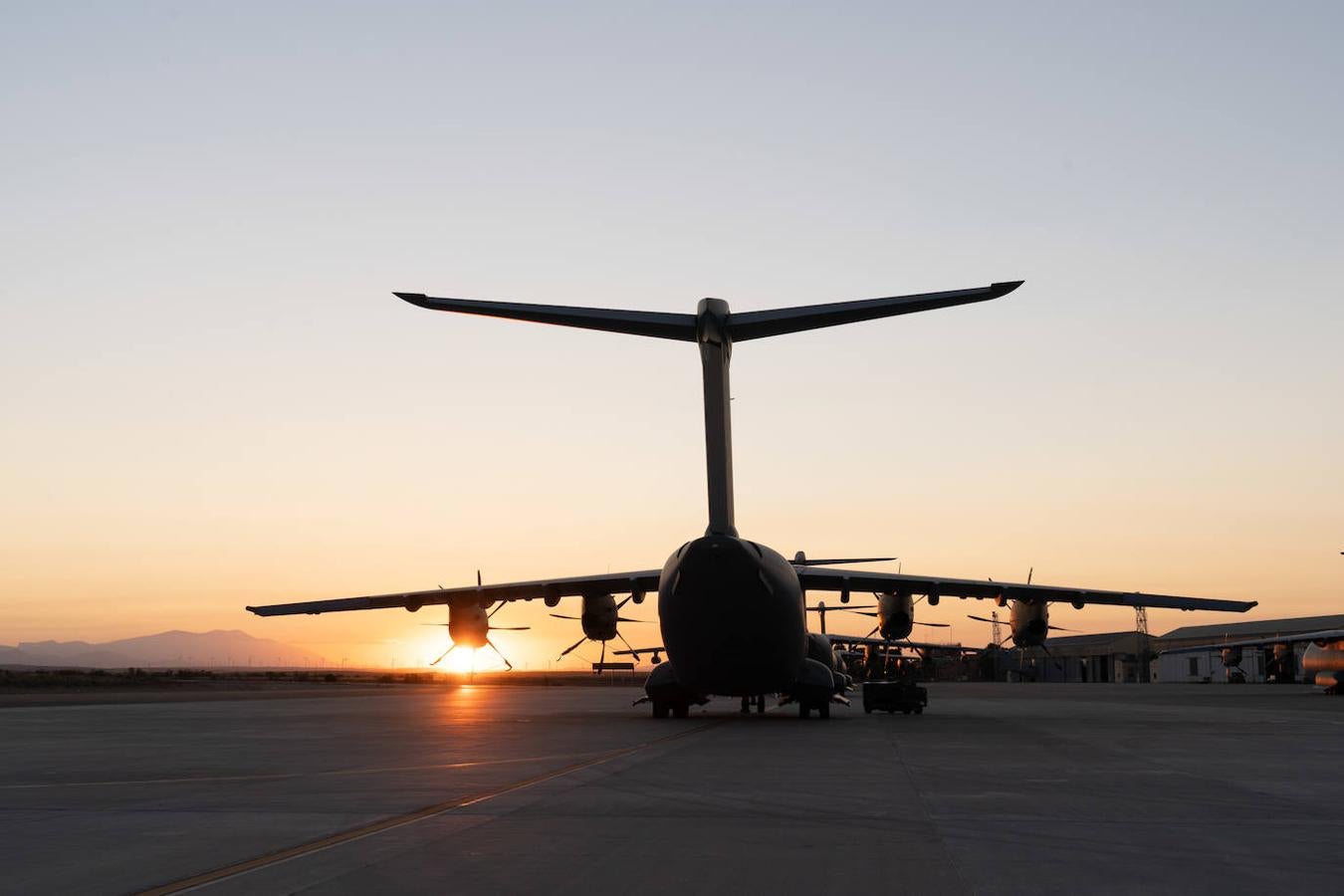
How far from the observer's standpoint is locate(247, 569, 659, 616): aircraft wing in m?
35.5

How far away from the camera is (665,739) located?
2512 centimetres

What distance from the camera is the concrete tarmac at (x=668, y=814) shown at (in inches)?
351

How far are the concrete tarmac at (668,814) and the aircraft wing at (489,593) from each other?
32.9 feet

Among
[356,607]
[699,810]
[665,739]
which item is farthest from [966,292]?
[356,607]

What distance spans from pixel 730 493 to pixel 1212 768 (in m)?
12.6

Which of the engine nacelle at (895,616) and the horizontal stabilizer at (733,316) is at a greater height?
the horizontal stabilizer at (733,316)

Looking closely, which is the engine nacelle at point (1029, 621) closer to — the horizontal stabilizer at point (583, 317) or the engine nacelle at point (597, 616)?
the engine nacelle at point (597, 616)

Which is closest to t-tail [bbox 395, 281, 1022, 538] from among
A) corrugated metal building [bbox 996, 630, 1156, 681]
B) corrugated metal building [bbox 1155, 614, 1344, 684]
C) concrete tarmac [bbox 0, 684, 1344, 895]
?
concrete tarmac [bbox 0, 684, 1344, 895]

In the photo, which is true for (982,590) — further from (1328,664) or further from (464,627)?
(1328,664)

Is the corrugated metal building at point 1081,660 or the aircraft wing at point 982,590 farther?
the corrugated metal building at point 1081,660

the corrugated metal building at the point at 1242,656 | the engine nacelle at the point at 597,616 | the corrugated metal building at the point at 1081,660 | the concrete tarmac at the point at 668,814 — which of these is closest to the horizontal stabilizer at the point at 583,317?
the concrete tarmac at the point at 668,814

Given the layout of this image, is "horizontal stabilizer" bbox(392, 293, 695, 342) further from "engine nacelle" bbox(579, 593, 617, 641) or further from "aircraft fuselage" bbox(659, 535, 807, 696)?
"engine nacelle" bbox(579, 593, 617, 641)

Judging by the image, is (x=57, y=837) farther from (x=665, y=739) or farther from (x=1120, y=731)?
(x=1120, y=731)

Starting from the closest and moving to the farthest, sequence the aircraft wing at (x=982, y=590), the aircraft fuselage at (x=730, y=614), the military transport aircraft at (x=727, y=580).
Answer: the military transport aircraft at (x=727, y=580) → the aircraft fuselage at (x=730, y=614) → the aircraft wing at (x=982, y=590)
